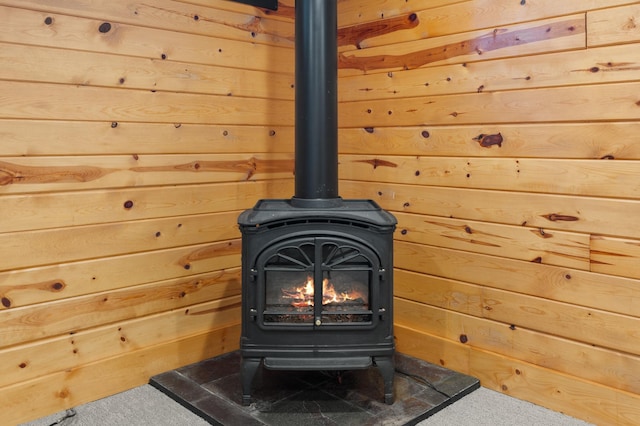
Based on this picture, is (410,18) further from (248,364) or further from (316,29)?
(248,364)

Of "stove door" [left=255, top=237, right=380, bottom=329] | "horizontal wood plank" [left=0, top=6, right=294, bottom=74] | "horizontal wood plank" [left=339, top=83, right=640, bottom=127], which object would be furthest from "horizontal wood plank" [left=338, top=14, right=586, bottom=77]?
"stove door" [left=255, top=237, right=380, bottom=329]

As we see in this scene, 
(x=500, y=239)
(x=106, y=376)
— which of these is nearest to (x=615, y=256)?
(x=500, y=239)

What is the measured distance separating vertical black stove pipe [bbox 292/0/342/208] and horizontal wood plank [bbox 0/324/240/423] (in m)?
0.92

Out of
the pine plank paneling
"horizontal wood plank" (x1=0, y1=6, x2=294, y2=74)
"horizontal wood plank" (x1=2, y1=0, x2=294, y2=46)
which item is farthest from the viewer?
"horizontal wood plank" (x1=2, y1=0, x2=294, y2=46)

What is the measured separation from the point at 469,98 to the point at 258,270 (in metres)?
1.22

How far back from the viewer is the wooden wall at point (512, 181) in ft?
6.38

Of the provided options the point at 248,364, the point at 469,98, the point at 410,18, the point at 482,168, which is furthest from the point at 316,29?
the point at 248,364

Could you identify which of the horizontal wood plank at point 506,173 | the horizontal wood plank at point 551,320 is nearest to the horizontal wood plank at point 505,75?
the horizontal wood plank at point 506,173

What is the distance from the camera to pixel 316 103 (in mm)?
2189

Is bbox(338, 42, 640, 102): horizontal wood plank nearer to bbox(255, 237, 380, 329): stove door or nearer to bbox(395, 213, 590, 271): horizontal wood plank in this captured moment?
bbox(395, 213, 590, 271): horizontal wood plank

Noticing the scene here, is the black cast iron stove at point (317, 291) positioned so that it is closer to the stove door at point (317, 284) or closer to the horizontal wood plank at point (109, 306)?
the stove door at point (317, 284)

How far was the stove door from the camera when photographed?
80.4 inches

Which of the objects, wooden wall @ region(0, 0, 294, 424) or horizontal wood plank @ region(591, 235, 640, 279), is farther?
wooden wall @ region(0, 0, 294, 424)

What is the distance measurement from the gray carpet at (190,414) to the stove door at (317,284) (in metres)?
0.50
